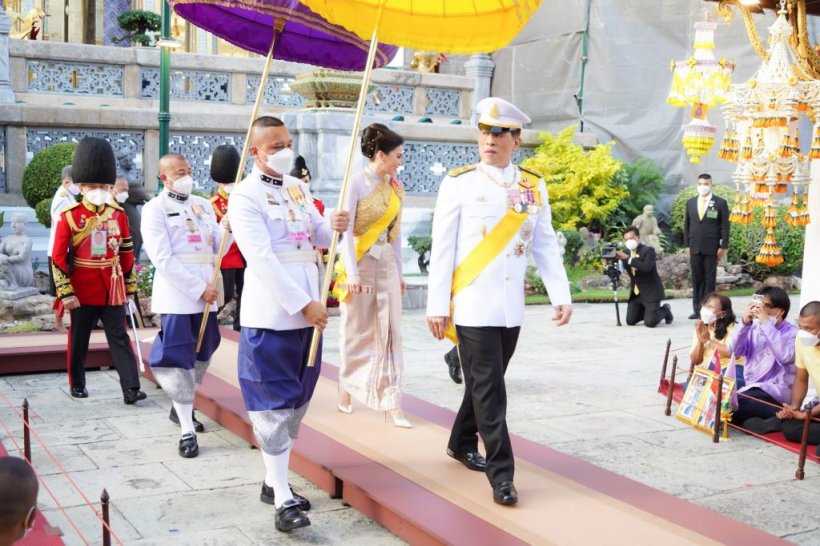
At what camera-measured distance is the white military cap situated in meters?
5.05

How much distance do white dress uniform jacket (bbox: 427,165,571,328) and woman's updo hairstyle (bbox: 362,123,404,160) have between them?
3.68 ft

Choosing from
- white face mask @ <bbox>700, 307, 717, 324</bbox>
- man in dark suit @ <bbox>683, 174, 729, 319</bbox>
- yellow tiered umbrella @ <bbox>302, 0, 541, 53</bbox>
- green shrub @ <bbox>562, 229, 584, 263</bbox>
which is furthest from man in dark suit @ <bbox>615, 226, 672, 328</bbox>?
yellow tiered umbrella @ <bbox>302, 0, 541, 53</bbox>

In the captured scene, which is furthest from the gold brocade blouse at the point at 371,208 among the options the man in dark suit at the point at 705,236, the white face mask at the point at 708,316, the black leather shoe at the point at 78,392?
the man in dark suit at the point at 705,236

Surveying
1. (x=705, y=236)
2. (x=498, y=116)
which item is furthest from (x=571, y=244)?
(x=498, y=116)

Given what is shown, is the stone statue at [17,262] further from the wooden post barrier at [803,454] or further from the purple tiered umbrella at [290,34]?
the wooden post barrier at [803,454]

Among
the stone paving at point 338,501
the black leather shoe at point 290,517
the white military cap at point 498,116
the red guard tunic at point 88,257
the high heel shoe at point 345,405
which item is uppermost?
the white military cap at point 498,116

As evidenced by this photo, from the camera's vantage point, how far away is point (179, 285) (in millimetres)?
6117

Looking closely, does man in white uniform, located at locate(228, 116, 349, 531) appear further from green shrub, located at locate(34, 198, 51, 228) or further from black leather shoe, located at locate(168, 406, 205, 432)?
green shrub, located at locate(34, 198, 51, 228)

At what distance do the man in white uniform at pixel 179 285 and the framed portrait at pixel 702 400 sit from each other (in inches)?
125

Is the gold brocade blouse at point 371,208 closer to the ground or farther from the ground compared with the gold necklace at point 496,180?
closer to the ground

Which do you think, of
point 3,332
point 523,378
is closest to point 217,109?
point 3,332

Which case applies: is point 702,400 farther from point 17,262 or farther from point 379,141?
point 17,262

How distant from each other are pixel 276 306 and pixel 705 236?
8748mm

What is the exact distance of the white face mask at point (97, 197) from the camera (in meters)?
7.22
